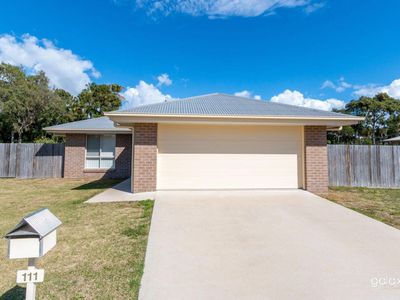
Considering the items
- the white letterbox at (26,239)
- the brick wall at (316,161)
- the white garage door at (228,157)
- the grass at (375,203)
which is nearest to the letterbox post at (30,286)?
the white letterbox at (26,239)

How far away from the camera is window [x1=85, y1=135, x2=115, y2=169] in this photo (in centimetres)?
1303

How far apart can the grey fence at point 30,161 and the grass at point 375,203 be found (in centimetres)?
1442

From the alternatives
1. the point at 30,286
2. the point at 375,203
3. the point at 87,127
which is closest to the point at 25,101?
the point at 87,127

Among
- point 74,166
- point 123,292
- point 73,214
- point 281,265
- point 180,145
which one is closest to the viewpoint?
point 123,292

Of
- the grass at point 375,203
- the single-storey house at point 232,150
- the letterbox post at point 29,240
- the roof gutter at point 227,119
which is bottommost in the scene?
the grass at point 375,203

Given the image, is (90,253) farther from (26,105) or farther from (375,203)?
(26,105)

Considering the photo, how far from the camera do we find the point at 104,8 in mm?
11023

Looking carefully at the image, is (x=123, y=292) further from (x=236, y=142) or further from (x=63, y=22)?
(x=63, y=22)

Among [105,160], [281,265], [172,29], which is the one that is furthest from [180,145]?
[172,29]

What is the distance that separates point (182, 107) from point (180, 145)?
60.5 inches

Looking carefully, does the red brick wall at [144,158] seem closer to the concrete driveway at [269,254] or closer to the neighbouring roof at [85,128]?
the concrete driveway at [269,254]

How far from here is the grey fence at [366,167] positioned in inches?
405

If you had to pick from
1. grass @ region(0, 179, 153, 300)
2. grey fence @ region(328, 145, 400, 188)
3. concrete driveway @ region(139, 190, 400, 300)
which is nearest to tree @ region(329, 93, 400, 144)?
grey fence @ region(328, 145, 400, 188)

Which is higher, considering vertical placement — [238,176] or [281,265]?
[238,176]
